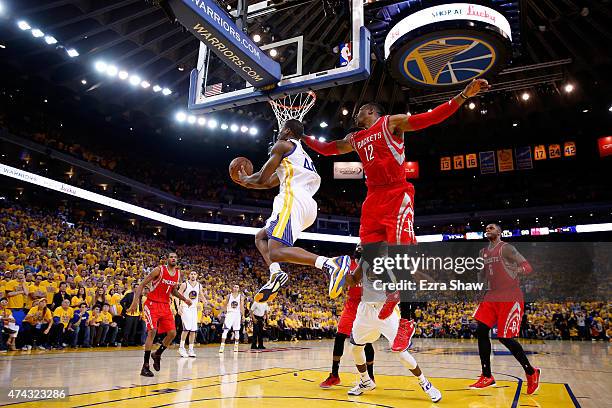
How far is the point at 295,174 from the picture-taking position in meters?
4.47

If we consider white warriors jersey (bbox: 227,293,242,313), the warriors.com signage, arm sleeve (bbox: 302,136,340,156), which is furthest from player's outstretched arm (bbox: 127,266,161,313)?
the warriors.com signage

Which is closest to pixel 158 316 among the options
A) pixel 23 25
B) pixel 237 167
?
pixel 237 167

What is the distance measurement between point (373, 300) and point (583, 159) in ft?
103

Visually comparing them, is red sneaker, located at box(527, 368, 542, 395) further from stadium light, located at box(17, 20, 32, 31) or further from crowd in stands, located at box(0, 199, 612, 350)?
stadium light, located at box(17, 20, 32, 31)

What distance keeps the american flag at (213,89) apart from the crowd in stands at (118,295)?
7263 mm

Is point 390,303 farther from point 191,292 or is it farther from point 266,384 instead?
point 191,292

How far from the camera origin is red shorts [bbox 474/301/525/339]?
5973 mm

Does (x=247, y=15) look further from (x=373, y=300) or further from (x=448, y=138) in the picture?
(x=448, y=138)

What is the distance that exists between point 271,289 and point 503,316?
363cm

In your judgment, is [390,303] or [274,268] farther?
[390,303]

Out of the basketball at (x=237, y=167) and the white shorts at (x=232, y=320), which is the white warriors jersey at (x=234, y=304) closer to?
the white shorts at (x=232, y=320)

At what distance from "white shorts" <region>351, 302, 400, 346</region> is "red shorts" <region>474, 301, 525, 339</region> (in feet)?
5.27

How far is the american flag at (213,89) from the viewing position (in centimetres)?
716

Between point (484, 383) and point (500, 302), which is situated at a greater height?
point (500, 302)
